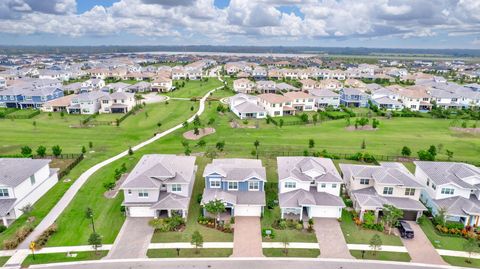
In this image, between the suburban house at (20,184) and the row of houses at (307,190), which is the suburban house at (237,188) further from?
the suburban house at (20,184)

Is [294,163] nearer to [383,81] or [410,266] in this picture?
[410,266]

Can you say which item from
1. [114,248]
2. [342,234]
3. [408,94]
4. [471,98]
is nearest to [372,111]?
[408,94]

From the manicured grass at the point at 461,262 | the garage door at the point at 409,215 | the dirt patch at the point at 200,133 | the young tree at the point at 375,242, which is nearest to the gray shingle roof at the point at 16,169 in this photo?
the dirt patch at the point at 200,133

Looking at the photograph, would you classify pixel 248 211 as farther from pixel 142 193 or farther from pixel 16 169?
pixel 16 169

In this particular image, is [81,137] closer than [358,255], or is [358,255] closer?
[358,255]

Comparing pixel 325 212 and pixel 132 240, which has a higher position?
pixel 325 212

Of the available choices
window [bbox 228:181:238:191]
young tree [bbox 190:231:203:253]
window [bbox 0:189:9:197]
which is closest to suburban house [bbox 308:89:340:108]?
window [bbox 228:181:238:191]

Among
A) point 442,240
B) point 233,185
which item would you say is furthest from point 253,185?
point 442,240
